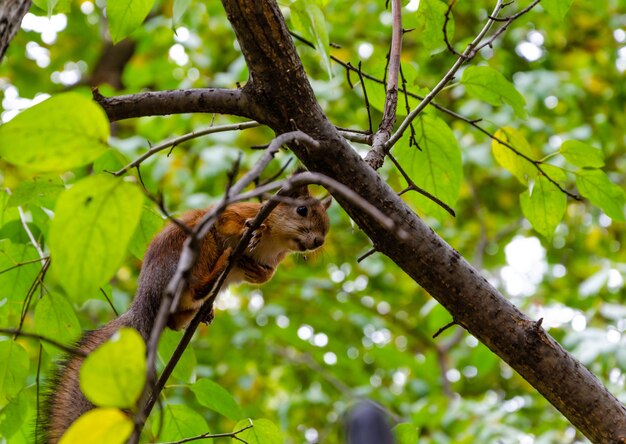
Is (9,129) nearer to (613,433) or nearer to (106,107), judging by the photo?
(106,107)

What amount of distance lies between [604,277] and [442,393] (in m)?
1.59

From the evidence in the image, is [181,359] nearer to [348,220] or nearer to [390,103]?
[390,103]

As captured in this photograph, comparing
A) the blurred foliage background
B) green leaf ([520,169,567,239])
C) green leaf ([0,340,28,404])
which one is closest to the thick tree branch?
green leaf ([0,340,28,404])

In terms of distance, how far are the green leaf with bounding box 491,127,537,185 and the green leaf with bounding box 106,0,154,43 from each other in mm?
764

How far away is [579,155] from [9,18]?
113cm

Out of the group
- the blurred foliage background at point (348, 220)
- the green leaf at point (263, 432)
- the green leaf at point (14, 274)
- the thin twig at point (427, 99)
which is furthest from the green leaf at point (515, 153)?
the blurred foliage background at point (348, 220)

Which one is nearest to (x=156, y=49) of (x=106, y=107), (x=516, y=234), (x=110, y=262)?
(x=516, y=234)

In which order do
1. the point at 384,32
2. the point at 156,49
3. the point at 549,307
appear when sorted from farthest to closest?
the point at 156,49, the point at 384,32, the point at 549,307

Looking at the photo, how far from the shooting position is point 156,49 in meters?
4.82

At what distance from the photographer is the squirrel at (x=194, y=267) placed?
58.6 inches

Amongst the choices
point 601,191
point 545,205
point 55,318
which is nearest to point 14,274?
point 55,318

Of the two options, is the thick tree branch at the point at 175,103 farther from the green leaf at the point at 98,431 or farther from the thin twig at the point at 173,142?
the green leaf at the point at 98,431

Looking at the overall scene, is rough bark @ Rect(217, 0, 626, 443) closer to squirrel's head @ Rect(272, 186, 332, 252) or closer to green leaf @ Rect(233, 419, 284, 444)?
green leaf @ Rect(233, 419, 284, 444)

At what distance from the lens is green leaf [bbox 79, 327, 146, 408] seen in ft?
2.12
